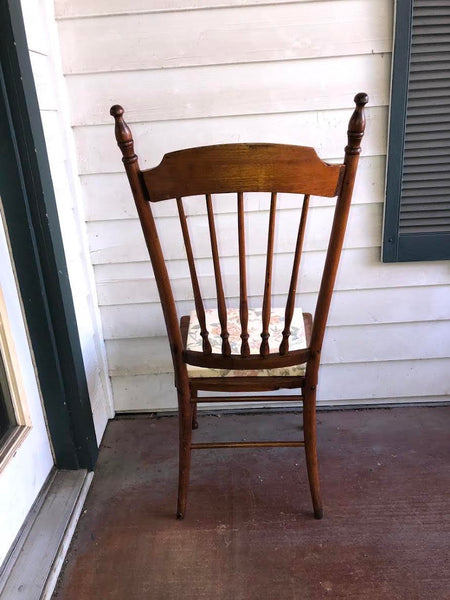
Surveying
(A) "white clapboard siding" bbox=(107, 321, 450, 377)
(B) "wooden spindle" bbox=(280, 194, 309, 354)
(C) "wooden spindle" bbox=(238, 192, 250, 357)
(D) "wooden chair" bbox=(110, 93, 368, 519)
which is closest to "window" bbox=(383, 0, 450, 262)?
(A) "white clapboard siding" bbox=(107, 321, 450, 377)

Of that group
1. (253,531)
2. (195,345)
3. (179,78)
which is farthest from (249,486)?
(179,78)

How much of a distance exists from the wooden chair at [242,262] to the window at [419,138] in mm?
516

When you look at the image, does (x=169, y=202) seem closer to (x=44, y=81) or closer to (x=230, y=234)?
(x=230, y=234)

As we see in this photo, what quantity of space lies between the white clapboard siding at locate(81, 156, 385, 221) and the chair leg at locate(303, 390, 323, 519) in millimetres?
689

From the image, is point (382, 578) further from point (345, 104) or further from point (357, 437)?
point (345, 104)

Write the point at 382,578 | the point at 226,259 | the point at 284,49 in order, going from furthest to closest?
the point at 226,259
the point at 284,49
the point at 382,578

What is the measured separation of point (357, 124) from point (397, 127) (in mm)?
632

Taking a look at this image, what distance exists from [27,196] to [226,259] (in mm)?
704

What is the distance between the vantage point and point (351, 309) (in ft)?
6.02

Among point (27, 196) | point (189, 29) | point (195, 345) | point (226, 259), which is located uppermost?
point (189, 29)

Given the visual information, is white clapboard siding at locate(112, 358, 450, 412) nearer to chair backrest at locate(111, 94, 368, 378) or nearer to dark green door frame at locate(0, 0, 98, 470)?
dark green door frame at locate(0, 0, 98, 470)

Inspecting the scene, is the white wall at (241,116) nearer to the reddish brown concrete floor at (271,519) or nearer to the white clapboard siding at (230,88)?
the white clapboard siding at (230,88)

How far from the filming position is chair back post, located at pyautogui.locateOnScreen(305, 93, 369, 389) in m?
1.03

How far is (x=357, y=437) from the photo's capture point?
183 centimetres
